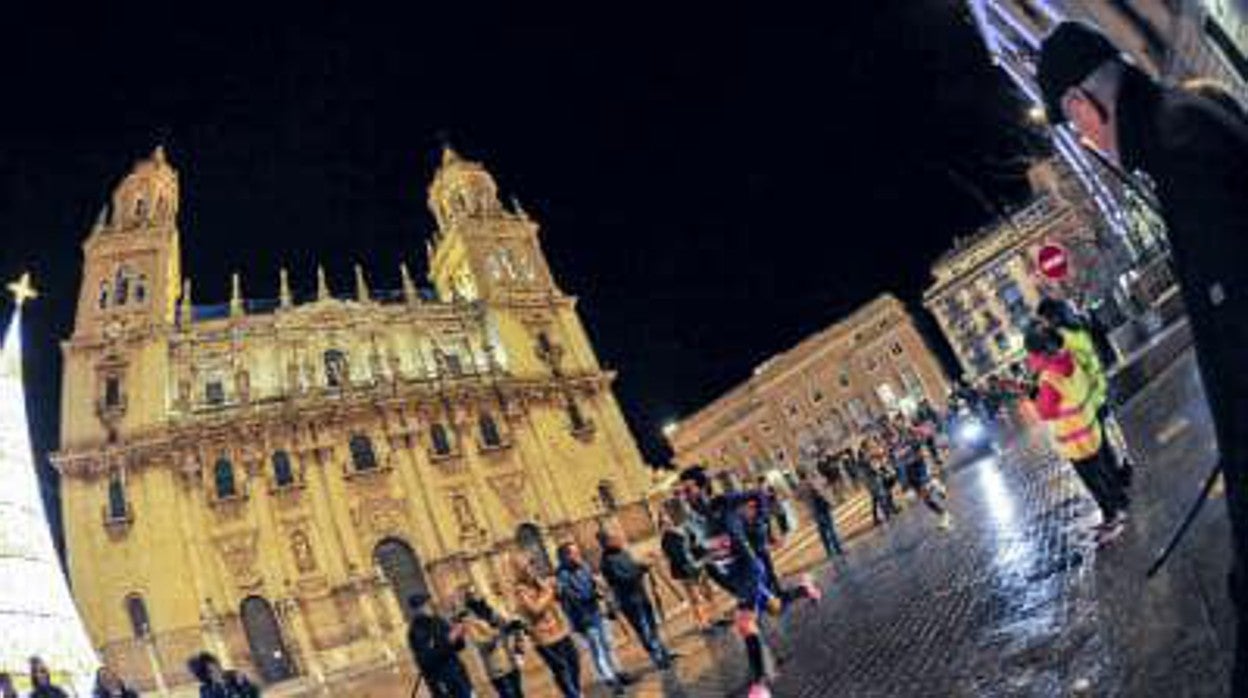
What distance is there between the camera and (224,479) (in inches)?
1563

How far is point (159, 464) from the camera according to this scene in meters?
38.8

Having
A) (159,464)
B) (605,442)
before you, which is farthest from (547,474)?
(159,464)

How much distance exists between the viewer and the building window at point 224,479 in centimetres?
3938

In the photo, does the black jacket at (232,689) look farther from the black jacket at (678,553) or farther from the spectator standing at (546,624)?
the black jacket at (678,553)

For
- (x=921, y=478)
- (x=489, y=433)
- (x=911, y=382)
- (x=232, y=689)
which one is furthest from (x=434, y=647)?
(x=911, y=382)

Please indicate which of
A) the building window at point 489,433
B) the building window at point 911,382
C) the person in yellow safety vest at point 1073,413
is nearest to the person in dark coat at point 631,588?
the person in yellow safety vest at point 1073,413

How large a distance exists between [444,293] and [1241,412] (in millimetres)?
57638

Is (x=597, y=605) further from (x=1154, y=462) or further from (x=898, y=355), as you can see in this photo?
(x=898, y=355)

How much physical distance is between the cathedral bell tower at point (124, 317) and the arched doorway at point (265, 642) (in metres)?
9.78

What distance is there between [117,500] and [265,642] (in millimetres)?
8906

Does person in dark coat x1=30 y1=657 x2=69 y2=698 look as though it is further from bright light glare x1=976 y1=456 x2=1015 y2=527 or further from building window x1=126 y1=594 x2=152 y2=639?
building window x1=126 y1=594 x2=152 y2=639

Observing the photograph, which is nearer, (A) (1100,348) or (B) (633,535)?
(A) (1100,348)

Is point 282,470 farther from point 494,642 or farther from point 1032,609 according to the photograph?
point 1032,609

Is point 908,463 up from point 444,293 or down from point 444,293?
down
